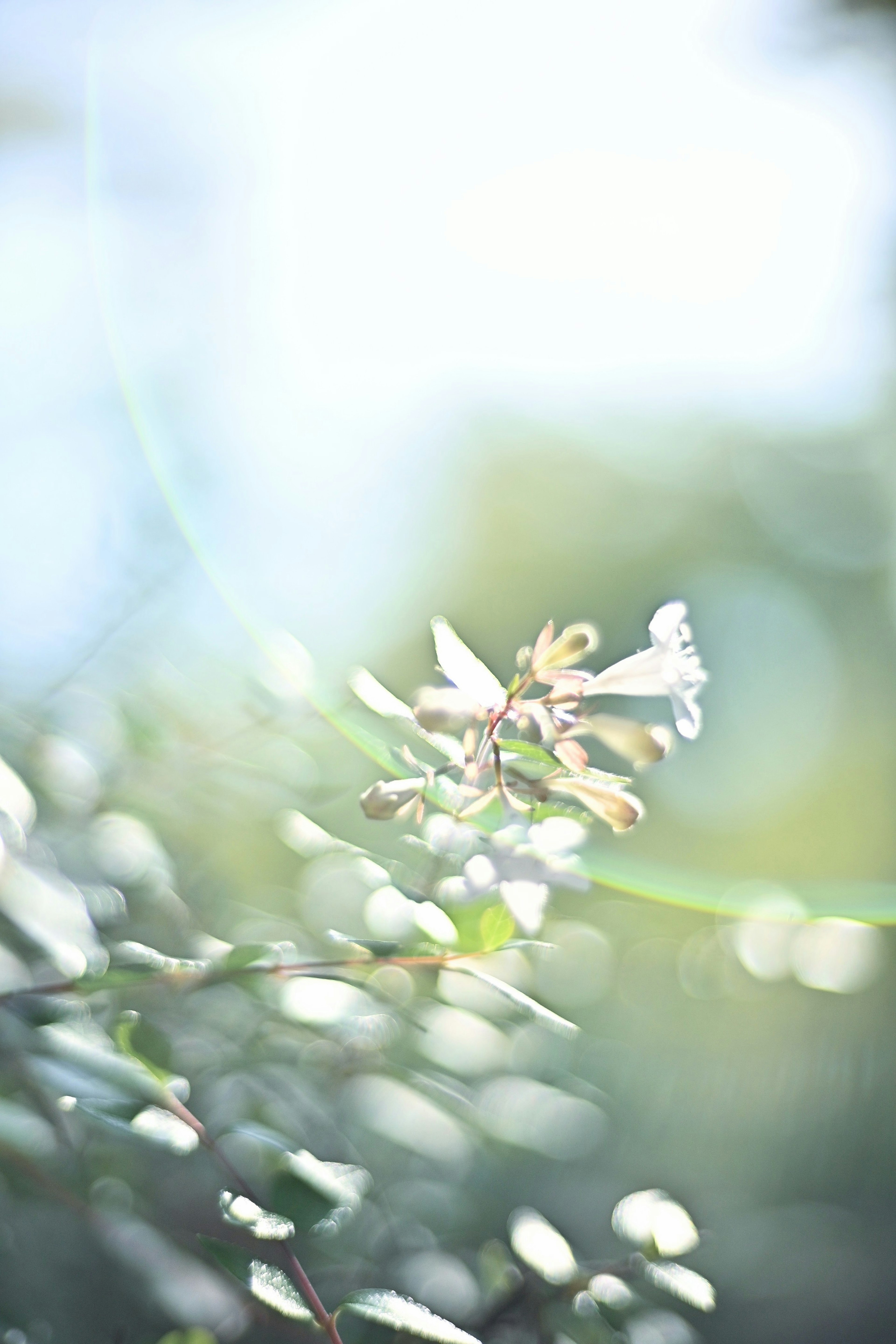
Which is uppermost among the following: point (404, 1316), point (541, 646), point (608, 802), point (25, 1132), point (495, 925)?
point (541, 646)

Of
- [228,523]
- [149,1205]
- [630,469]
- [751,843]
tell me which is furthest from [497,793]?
[630,469]

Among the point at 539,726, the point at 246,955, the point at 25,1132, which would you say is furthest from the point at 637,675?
the point at 25,1132

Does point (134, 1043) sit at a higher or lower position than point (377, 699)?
lower

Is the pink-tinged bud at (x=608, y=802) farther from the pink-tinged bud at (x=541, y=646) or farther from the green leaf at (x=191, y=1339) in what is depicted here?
the green leaf at (x=191, y=1339)

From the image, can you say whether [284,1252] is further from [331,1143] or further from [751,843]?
[751,843]

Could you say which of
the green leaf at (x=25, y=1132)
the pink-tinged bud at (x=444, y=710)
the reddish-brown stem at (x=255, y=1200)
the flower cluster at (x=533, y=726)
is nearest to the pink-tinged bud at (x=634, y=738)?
the flower cluster at (x=533, y=726)

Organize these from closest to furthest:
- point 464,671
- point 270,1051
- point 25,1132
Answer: point 464,671, point 25,1132, point 270,1051

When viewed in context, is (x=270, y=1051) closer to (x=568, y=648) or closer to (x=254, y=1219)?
(x=254, y=1219)
